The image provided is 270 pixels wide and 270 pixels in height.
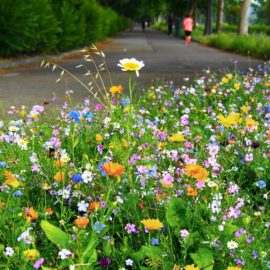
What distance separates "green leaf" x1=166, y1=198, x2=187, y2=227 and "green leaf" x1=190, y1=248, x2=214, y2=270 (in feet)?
0.81

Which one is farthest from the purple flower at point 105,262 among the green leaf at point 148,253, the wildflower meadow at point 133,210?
the green leaf at point 148,253

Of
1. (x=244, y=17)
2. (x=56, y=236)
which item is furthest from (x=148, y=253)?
(x=244, y=17)

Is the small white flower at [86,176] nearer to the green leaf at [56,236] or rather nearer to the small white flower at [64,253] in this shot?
the green leaf at [56,236]

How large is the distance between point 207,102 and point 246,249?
165 inches

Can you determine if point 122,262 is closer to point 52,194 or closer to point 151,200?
point 151,200

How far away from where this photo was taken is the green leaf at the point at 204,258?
2.12 meters

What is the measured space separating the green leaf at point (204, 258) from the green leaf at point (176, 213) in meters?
0.25

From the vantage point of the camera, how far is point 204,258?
215cm

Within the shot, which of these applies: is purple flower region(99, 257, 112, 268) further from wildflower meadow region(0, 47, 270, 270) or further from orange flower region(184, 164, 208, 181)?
orange flower region(184, 164, 208, 181)

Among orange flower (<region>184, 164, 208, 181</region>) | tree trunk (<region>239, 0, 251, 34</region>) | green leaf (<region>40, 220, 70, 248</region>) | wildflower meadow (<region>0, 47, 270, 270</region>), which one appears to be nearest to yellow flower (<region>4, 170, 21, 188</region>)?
wildflower meadow (<region>0, 47, 270, 270</region>)

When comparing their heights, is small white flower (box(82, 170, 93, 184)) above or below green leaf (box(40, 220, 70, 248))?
above

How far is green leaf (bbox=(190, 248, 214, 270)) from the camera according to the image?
212 centimetres

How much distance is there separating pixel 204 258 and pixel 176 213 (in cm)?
33

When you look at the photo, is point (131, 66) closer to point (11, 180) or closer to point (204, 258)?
point (11, 180)
